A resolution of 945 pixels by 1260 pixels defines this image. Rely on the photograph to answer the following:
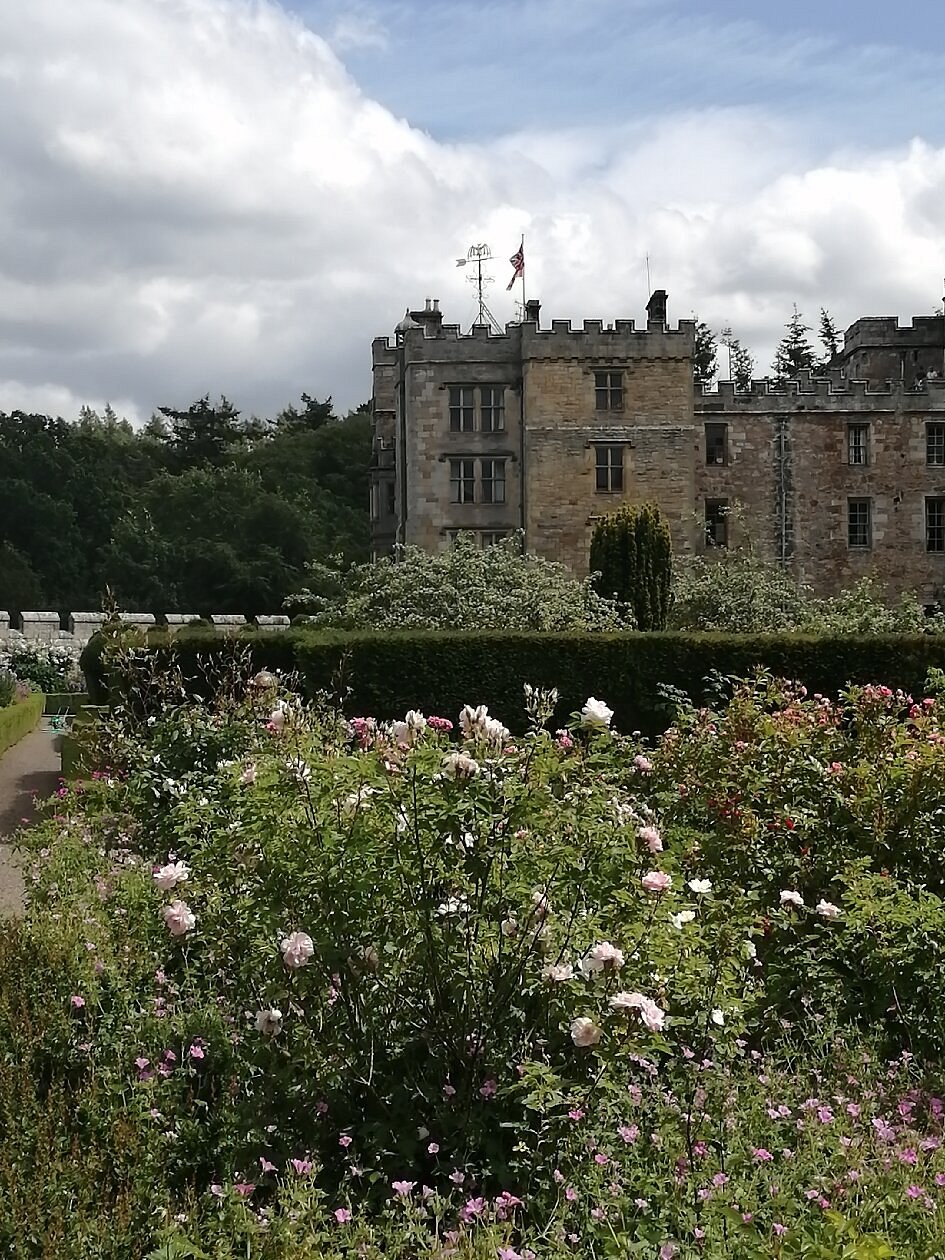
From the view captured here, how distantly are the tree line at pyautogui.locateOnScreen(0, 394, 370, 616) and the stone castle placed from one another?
15593 millimetres

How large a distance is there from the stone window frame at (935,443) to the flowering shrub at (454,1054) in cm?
3037

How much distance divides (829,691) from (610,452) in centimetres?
1609

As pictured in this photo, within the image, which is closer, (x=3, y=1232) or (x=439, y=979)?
(x=3, y=1232)

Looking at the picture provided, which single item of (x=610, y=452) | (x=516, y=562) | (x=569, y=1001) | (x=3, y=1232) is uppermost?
(x=610, y=452)

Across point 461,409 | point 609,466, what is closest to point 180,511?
point 461,409

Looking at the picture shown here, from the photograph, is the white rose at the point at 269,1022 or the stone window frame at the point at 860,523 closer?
the white rose at the point at 269,1022

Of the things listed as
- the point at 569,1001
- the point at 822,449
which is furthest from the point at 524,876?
the point at 822,449

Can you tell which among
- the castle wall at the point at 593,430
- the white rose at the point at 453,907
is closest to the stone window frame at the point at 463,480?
the castle wall at the point at 593,430

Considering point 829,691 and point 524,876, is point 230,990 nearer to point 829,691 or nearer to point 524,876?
point 524,876

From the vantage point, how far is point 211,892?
4.78m

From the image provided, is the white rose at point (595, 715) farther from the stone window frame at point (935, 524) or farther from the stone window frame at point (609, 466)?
the stone window frame at point (935, 524)

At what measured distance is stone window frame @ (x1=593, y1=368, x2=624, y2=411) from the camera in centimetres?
2998

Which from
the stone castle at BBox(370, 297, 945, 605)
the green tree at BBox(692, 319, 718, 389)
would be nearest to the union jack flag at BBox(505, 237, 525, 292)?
the stone castle at BBox(370, 297, 945, 605)

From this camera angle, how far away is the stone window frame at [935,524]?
32469 mm
